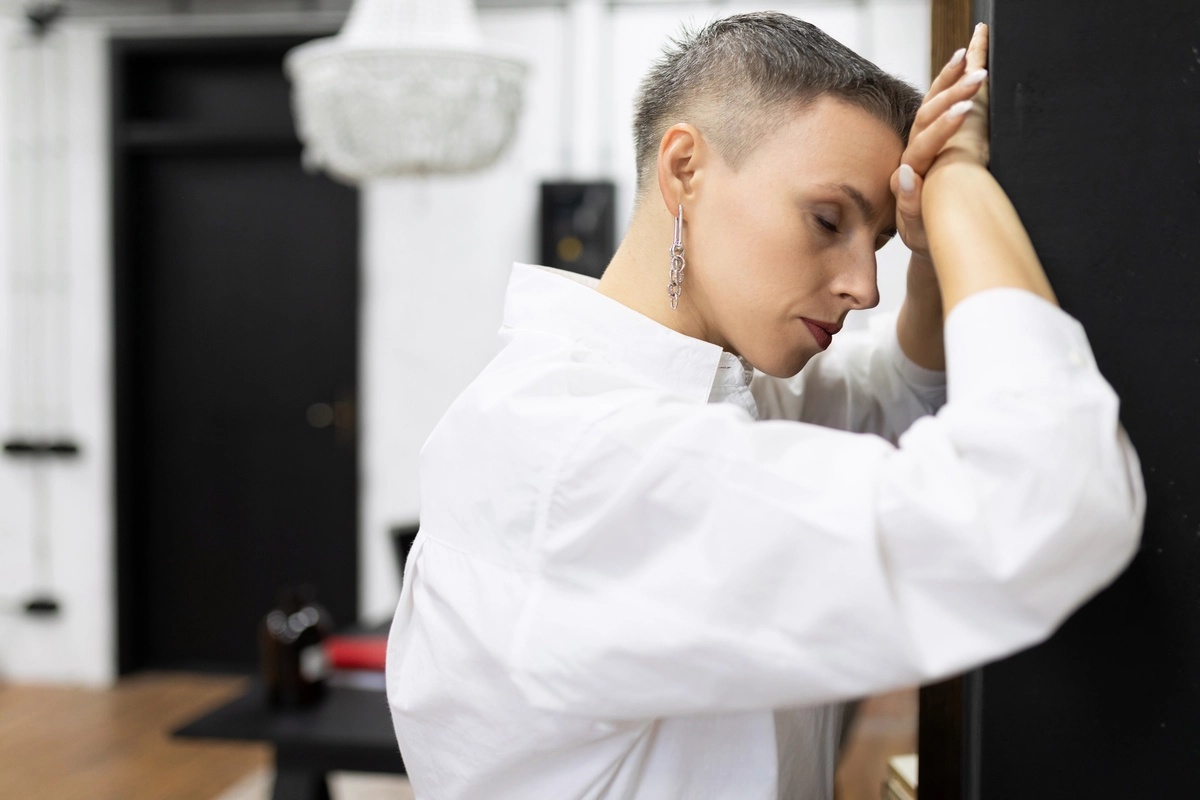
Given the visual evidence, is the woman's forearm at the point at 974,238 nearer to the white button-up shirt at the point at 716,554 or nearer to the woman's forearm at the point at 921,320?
the white button-up shirt at the point at 716,554

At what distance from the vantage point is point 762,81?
0.99 meters

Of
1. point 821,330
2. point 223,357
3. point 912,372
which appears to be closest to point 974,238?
point 821,330

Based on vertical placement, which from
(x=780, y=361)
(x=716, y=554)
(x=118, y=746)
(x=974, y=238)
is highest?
(x=974, y=238)

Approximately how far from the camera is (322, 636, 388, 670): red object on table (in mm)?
2963

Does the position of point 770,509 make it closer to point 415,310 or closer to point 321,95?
point 321,95

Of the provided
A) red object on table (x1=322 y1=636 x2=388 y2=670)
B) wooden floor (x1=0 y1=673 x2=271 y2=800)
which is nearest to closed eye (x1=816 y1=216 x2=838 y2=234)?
red object on table (x1=322 y1=636 x2=388 y2=670)

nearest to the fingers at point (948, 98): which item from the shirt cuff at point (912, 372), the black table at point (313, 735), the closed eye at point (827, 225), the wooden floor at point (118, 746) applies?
the closed eye at point (827, 225)

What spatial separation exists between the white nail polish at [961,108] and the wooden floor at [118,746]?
3.63 meters

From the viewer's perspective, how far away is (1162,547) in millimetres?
868

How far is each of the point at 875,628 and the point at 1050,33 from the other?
1.57 ft

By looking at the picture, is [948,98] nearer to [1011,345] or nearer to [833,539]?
[1011,345]

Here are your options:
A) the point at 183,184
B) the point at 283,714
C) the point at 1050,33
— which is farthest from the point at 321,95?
the point at 1050,33

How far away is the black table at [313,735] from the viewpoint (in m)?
2.41

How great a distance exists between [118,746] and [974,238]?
427 centimetres
